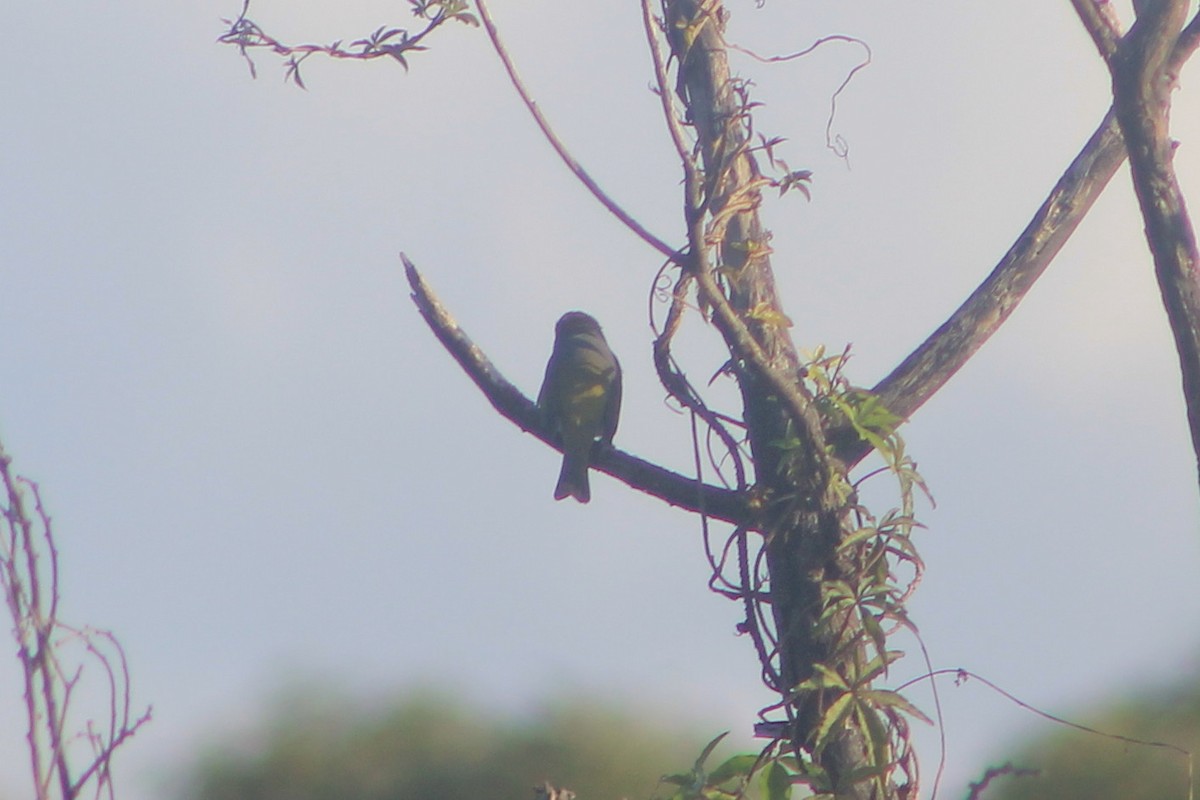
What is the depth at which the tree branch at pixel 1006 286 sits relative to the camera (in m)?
4.11

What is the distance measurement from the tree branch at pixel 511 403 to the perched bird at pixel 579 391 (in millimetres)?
804

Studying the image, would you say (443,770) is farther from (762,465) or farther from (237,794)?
(762,465)

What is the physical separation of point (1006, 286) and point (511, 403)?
1.60 meters

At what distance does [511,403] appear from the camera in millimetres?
4641

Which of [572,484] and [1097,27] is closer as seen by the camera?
[1097,27]

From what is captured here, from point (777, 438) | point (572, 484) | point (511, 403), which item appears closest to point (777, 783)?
point (777, 438)

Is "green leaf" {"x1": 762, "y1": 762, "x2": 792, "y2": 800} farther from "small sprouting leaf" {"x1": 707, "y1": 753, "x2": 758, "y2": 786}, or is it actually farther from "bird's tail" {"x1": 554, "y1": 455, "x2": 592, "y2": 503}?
"bird's tail" {"x1": 554, "y1": 455, "x2": 592, "y2": 503}

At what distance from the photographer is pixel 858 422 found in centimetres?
385

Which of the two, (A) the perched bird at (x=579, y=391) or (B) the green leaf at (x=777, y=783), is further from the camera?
(A) the perched bird at (x=579, y=391)

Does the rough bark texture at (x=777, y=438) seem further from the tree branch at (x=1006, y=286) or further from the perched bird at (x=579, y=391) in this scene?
the perched bird at (x=579, y=391)

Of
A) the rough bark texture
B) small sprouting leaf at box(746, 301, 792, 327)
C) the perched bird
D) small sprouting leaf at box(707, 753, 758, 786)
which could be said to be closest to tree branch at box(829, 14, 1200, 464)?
the rough bark texture

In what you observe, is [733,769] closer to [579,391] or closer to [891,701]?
[891,701]

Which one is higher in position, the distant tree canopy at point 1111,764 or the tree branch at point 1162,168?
the tree branch at point 1162,168

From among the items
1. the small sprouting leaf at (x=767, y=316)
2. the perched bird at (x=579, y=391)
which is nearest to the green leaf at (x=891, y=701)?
the small sprouting leaf at (x=767, y=316)
